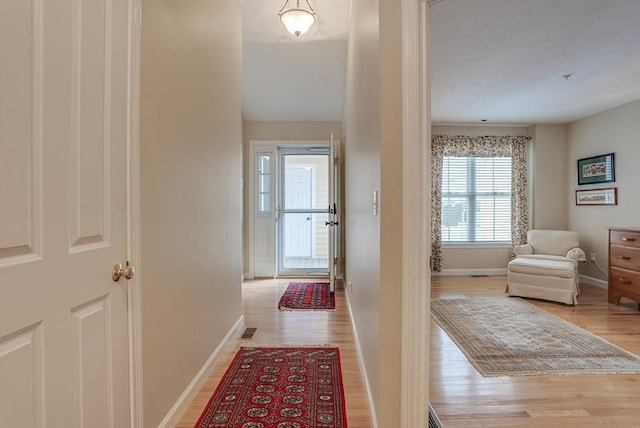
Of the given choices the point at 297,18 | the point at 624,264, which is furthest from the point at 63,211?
the point at 624,264

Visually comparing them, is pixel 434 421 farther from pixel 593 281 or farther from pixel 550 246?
pixel 593 281

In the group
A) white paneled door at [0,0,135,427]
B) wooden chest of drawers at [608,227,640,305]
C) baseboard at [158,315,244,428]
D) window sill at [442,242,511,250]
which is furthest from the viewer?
window sill at [442,242,511,250]

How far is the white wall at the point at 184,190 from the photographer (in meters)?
1.46

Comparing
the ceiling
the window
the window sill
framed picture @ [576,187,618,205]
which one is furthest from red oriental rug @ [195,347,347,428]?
framed picture @ [576,187,618,205]

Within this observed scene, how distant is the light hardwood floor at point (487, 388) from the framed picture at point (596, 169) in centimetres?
209

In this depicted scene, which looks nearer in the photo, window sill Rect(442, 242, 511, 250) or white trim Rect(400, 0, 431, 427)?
white trim Rect(400, 0, 431, 427)

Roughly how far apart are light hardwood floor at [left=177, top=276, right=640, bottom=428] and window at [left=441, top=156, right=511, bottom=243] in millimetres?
2306

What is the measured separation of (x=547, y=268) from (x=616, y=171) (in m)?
1.80

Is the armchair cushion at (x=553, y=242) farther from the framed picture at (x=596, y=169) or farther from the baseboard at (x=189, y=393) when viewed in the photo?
the baseboard at (x=189, y=393)

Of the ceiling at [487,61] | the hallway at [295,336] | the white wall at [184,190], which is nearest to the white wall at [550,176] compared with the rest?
the ceiling at [487,61]

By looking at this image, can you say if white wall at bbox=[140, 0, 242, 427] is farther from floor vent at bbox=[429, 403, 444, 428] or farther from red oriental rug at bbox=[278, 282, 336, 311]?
floor vent at bbox=[429, 403, 444, 428]

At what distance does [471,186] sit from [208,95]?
467cm

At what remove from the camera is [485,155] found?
5426 millimetres

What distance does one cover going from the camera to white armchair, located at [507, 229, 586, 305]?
3.77m
